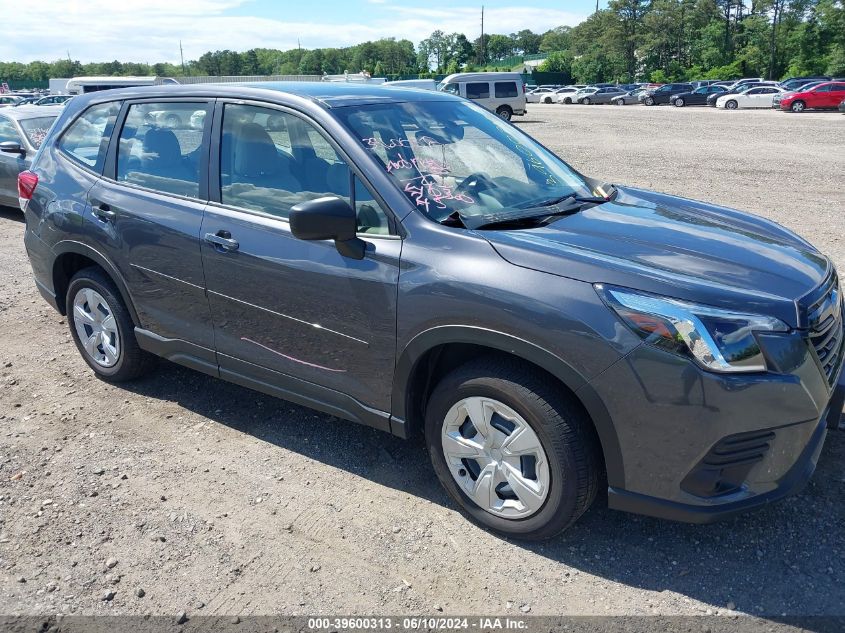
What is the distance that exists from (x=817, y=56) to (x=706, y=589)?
74955 mm

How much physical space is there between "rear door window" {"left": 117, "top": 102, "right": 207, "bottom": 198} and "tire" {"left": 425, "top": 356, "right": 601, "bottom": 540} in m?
1.86

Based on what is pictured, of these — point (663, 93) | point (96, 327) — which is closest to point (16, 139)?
point (96, 327)

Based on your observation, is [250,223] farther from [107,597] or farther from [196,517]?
[107,597]

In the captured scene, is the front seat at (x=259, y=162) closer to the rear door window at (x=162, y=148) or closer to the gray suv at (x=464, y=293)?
the gray suv at (x=464, y=293)

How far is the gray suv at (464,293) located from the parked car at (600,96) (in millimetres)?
56286

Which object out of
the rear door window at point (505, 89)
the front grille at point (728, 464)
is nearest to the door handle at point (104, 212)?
the front grille at point (728, 464)

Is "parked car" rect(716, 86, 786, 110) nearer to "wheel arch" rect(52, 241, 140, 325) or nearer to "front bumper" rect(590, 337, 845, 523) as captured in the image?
"wheel arch" rect(52, 241, 140, 325)

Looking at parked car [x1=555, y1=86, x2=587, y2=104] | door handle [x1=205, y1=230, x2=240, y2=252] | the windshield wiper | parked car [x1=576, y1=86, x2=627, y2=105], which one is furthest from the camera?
parked car [x1=555, y1=86, x2=587, y2=104]

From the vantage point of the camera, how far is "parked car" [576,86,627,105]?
56500mm

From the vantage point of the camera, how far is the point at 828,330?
2826mm

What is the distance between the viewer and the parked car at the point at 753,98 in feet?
136

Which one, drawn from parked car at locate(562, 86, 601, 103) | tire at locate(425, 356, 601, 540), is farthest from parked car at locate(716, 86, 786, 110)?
tire at locate(425, 356, 601, 540)

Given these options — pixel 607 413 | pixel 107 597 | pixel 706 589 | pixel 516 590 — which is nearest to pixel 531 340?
pixel 607 413

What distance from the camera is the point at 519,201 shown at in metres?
3.50
